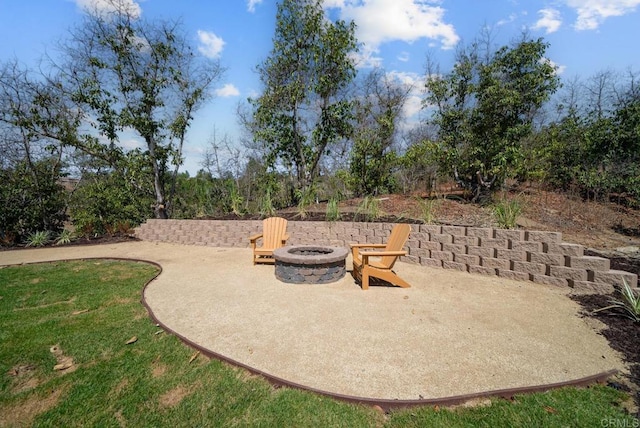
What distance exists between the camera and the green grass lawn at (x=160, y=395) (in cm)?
178

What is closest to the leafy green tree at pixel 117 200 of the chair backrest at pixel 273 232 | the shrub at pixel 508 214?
the chair backrest at pixel 273 232

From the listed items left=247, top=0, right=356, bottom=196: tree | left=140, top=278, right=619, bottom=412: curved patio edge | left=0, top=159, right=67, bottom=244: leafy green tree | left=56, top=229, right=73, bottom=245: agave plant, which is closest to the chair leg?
A: left=140, top=278, right=619, bottom=412: curved patio edge

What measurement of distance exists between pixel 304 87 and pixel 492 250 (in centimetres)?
722

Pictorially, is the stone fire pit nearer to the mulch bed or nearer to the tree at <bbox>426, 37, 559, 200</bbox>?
the mulch bed

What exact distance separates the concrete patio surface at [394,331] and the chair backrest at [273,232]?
47.6 inches

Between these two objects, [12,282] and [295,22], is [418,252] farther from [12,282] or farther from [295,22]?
[295,22]

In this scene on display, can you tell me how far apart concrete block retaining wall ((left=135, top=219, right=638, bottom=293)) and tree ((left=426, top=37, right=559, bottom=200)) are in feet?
13.1

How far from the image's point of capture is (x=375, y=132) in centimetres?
946

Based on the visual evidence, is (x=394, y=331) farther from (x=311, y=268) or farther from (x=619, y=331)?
(x=619, y=331)

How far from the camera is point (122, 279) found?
4.69m

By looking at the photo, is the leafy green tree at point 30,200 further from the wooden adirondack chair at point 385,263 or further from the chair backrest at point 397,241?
the chair backrest at point 397,241

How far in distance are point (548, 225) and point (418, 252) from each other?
4158 millimetres

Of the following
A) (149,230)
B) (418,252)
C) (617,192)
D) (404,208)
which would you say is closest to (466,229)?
(418,252)

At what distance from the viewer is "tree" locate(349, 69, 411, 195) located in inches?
369
